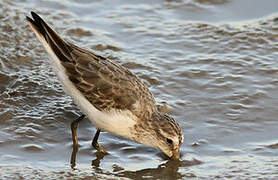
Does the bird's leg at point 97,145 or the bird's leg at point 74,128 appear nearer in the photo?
the bird's leg at point 97,145

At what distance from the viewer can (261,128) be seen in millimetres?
9438

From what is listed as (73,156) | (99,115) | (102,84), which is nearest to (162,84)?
(102,84)

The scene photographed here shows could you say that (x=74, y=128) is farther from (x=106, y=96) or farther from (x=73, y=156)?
(x=106, y=96)

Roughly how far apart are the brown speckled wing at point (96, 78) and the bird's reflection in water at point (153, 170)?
763 millimetres

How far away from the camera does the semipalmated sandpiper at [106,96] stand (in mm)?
8523

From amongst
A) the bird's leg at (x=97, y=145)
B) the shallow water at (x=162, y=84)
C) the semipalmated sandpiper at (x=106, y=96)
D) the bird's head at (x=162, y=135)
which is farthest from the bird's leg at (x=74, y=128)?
the bird's head at (x=162, y=135)

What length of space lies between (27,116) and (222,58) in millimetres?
4090

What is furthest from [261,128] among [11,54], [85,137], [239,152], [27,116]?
[11,54]

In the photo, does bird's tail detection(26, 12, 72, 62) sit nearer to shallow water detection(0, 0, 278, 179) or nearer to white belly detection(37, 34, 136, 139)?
white belly detection(37, 34, 136, 139)

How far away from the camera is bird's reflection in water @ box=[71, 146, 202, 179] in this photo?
8.09m

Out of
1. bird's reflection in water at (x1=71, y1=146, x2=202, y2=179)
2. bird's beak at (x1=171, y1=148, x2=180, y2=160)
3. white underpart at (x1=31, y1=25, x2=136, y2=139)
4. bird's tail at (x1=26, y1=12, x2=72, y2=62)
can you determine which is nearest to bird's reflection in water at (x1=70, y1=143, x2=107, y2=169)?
bird's reflection in water at (x1=71, y1=146, x2=202, y2=179)

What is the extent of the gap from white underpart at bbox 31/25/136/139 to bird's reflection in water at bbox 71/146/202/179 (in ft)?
1.42

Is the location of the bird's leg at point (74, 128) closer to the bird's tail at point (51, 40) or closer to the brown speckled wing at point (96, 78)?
the brown speckled wing at point (96, 78)

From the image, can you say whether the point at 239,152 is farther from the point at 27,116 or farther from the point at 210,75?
the point at 27,116
